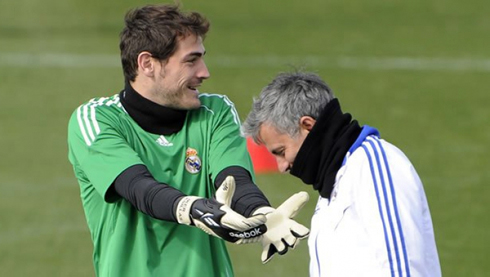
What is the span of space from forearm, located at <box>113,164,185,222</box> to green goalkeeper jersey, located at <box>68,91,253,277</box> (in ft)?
0.24

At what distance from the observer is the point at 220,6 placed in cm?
1689

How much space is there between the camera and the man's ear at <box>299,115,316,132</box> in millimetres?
4844

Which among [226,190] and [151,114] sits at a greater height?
[151,114]

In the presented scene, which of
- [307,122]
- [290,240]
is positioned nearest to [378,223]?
[307,122]

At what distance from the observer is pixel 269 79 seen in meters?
13.6

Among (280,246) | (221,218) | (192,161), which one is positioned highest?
(192,161)

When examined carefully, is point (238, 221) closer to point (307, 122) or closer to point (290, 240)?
point (290, 240)

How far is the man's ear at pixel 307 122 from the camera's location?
4844 mm

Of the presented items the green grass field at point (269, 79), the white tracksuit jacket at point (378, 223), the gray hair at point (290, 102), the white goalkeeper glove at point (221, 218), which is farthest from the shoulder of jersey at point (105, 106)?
the green grass field at point (269, 79)

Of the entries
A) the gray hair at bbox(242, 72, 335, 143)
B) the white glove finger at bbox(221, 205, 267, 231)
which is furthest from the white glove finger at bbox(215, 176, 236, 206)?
the gray hair at bbox(242, 72, 335, 143)

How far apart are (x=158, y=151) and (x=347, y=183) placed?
1272 millimetres

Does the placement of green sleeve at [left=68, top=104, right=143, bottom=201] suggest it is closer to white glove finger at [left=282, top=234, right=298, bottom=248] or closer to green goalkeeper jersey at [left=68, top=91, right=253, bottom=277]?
green goalkeeper jersey at [left=68, top=91, right=253, bottom=277]

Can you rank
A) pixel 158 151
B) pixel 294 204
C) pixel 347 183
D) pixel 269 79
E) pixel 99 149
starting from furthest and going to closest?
pixel 269 79 → pixel 158 151 → pixel 99 149 → pixel 294 204 → pixel 347 183

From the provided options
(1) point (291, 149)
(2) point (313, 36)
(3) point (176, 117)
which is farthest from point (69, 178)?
(1) point (291, 149)
